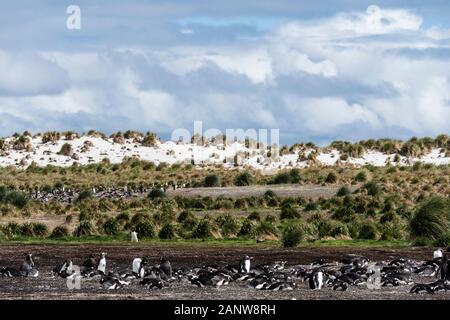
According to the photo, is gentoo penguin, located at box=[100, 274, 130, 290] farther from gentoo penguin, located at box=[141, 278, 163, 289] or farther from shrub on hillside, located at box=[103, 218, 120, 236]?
shrub on hillside, located at box=[103, 218, 120, 236]

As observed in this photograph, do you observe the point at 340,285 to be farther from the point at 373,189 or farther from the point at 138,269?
the point at 373,189

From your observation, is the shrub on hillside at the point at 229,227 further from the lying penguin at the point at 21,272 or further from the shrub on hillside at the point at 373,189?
the shrub on hillside at the point at 373,189

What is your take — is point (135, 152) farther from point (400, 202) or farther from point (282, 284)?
point (282, 284)

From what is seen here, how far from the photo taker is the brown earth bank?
24.2m

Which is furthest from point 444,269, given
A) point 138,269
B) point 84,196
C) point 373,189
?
point 84,196

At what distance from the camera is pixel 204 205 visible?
5838cm

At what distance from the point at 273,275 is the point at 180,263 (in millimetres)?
6245

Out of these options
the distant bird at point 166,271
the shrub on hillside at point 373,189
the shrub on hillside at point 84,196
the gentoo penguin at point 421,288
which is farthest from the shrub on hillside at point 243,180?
the gentoo penguin at point 421,288

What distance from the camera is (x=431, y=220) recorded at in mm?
38469

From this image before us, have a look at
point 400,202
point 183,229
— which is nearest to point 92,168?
point 400,202

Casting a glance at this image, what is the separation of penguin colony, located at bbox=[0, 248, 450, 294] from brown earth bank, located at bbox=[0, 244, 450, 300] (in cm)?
22
